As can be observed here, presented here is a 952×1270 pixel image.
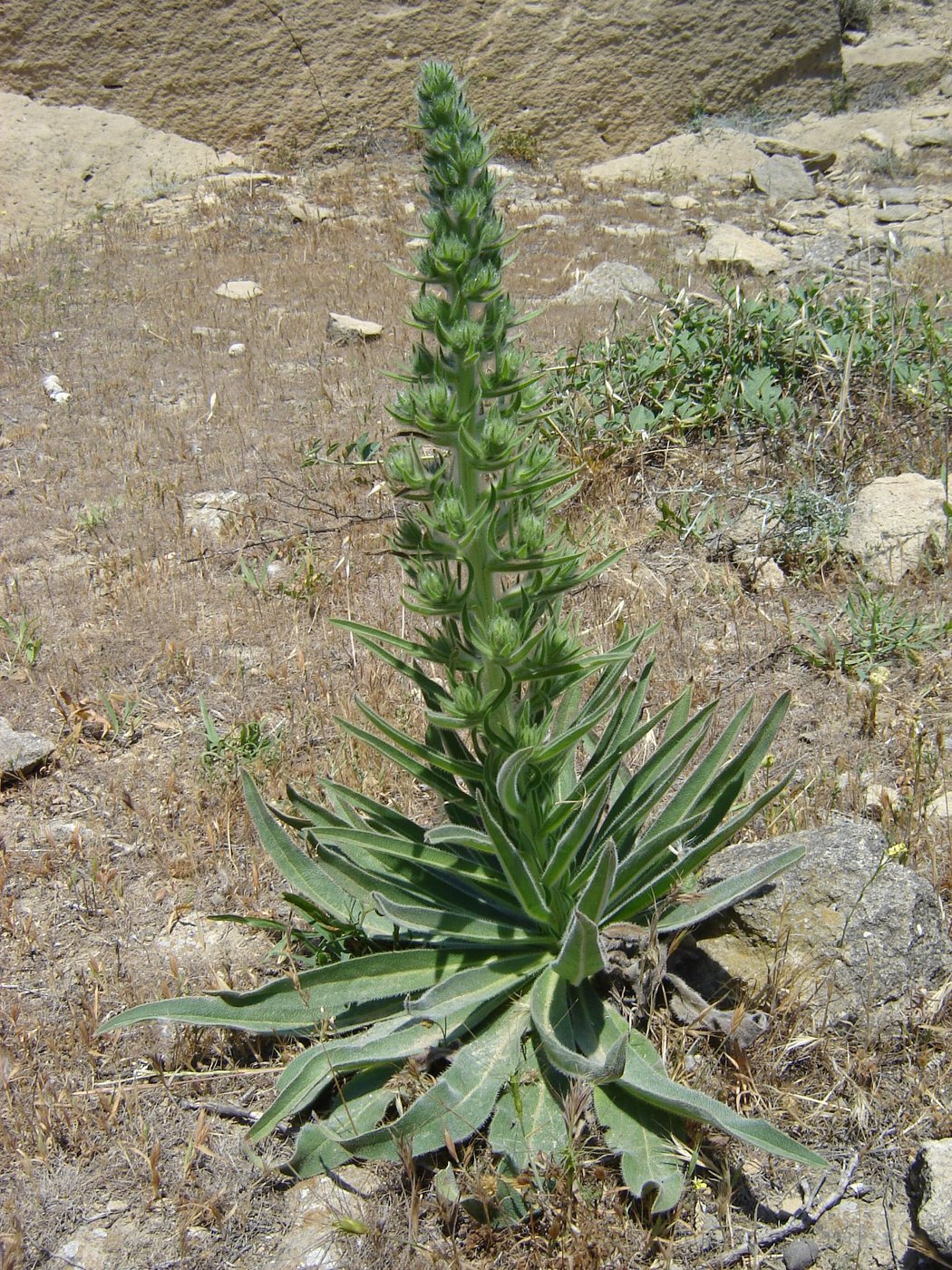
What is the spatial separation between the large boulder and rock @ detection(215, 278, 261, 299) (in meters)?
5.40

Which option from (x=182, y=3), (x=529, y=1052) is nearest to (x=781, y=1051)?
(x=529, y=1052)

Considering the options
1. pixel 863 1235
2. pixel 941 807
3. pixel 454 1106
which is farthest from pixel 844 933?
pixel 454 1106

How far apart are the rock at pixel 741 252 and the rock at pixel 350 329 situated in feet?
10.7

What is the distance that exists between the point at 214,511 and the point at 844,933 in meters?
4.39

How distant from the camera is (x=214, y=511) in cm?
613

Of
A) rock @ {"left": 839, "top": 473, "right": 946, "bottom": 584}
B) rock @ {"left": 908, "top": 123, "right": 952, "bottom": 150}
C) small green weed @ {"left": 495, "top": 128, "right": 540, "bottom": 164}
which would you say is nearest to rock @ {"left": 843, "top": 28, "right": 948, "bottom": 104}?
rock @ {"left": 908, "top": 123, "right": 952, "bottom": 150}

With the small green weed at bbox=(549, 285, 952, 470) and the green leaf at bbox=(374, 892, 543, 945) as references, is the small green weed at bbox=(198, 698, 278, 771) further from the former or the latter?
the small green weed at bbox=(549, 285, 952, 470)

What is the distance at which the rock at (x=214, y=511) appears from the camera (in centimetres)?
591

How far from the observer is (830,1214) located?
93.0 inches

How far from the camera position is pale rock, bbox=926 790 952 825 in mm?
3344

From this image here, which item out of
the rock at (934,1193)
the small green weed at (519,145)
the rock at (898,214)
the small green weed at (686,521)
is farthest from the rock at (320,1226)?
the small green weed at (519,145)

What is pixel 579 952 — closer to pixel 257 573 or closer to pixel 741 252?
pixel 257 573

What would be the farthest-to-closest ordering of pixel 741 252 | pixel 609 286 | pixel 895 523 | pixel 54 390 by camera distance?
1. pixel 741 252
2. pixel 609 286
3. pixel 54 390
4. pixel 895 523

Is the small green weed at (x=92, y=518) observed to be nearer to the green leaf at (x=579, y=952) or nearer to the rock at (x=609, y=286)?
the green leaf at (x=579, y=952)
